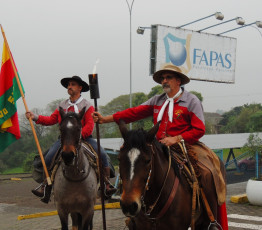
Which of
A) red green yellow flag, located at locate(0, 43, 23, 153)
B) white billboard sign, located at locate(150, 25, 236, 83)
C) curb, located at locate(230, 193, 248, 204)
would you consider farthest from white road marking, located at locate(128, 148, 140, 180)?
white billboard sign, located at locate(150, 25, 236, 83)

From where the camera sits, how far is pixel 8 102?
27.1 feet

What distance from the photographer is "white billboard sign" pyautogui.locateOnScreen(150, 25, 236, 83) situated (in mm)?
22266

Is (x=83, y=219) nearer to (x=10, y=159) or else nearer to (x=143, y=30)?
(x=143, y=30)

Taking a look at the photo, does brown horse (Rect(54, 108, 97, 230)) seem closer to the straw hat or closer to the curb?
the straw hat

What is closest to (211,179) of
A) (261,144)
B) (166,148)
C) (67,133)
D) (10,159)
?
(166,148)

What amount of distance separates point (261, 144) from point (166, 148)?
39.5 ft

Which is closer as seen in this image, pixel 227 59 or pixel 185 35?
pixel 185 35

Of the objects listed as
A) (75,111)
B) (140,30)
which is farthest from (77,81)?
(140,30)

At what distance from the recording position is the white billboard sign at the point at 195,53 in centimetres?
2227

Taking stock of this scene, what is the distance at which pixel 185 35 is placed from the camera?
945 inches

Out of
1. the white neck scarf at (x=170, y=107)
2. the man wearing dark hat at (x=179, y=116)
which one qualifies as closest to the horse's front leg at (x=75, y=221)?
the man wearing dark hat at (x=179, y=116)

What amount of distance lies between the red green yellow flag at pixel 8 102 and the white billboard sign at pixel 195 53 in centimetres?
1393

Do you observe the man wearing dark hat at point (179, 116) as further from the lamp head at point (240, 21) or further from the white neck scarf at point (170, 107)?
the lamp head at point (240, 21)

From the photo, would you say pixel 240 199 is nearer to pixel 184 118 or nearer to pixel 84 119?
pixel 84 119
